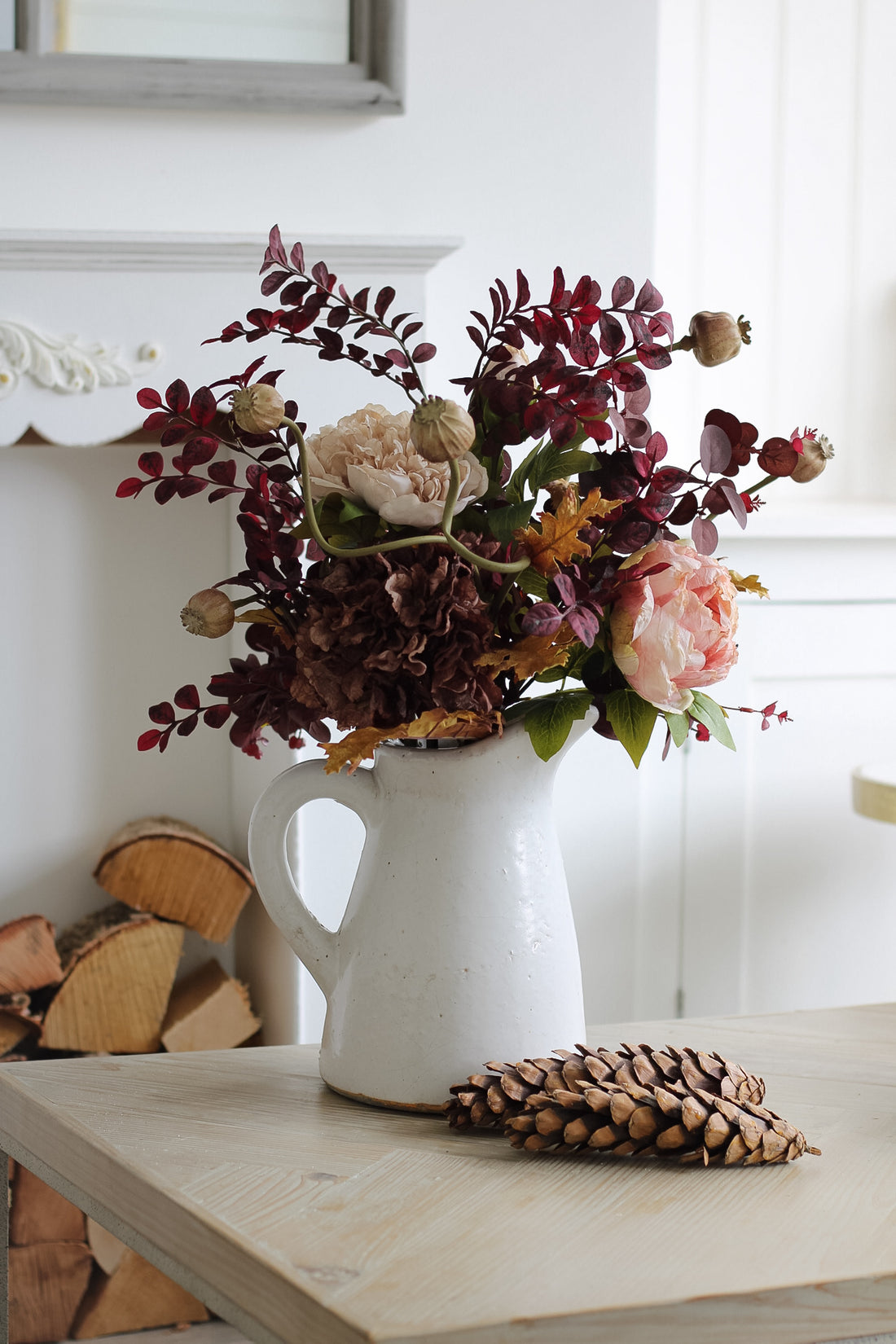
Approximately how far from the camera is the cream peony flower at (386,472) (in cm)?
74

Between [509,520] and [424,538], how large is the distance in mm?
71

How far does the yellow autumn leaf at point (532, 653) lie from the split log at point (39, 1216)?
1049mm

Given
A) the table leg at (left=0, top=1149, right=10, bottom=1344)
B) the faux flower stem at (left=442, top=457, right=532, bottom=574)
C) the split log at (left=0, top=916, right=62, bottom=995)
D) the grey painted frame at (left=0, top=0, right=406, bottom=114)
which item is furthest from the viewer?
the split log at (left=0, top=916, right=62, bottom=995)

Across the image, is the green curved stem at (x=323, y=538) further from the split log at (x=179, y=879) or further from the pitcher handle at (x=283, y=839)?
Result: the split log at (x=179, y=879)

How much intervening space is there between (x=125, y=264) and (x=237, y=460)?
0.24 meters

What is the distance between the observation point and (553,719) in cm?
78

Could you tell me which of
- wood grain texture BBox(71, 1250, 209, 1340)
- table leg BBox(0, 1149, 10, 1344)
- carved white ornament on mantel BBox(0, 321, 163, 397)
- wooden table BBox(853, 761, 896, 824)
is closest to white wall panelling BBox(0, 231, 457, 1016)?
carved white ornament on mantel BBox(0, 321, 163, 397)

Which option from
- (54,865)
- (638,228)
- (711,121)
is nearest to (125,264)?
(638,228)

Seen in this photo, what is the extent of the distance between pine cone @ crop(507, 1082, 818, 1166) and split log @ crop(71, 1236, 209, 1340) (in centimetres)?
94

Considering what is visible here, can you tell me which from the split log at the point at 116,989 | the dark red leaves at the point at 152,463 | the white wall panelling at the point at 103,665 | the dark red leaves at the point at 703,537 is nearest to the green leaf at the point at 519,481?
the dark red leaves at the point at 703,537

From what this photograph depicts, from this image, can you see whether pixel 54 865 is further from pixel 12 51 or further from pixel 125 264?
pixel 12 51

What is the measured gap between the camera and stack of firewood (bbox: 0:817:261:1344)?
149 cm

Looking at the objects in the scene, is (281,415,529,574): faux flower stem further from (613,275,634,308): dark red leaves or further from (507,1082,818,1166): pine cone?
(507,1082,818,1166): pine cone

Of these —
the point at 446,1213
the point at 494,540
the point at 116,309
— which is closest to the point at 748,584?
the point at 494,540
